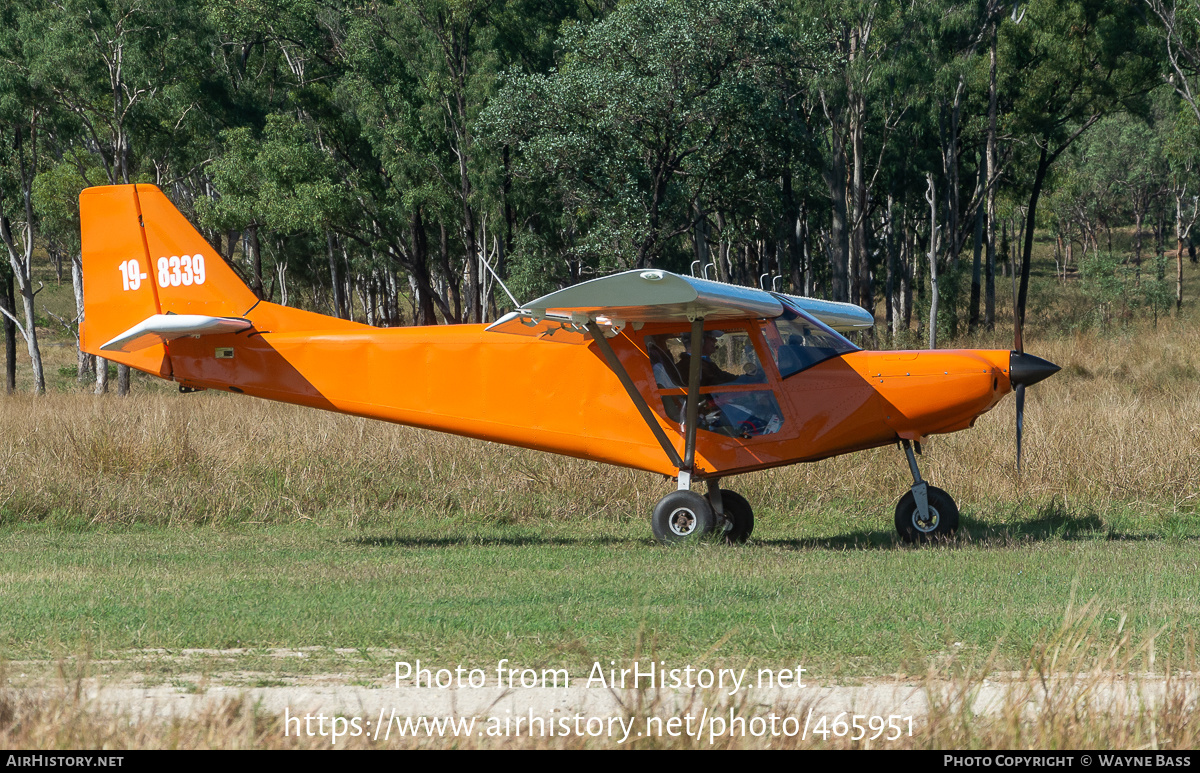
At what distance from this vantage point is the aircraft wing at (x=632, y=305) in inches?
352

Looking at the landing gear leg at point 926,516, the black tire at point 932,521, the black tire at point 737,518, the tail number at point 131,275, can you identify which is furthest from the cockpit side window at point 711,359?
the tail number at point 131,275

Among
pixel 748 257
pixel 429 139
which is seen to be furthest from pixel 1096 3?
pixel 429 139

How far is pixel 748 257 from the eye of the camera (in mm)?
51438

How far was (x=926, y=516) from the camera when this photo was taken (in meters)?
10.6

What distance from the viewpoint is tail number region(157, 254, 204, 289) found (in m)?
11.7

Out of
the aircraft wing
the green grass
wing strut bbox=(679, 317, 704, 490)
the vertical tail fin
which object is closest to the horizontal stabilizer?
the vertical tail fin

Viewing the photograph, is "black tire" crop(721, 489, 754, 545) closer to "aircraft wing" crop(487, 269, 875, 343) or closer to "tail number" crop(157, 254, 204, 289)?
"aircraft wing" crop(487, 269, 875, 343)

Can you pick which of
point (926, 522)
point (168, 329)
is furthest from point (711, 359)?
point (168, 329)

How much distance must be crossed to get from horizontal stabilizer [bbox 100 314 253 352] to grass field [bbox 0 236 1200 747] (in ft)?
7.14

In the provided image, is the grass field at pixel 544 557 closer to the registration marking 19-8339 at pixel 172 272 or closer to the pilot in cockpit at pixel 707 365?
the pilot in cockpit at pixel 707 365

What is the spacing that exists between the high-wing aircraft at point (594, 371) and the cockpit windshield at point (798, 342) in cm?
2

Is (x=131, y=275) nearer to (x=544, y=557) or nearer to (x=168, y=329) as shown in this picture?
(x=168, y=329)

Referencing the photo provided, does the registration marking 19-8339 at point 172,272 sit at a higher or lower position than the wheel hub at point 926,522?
higher
